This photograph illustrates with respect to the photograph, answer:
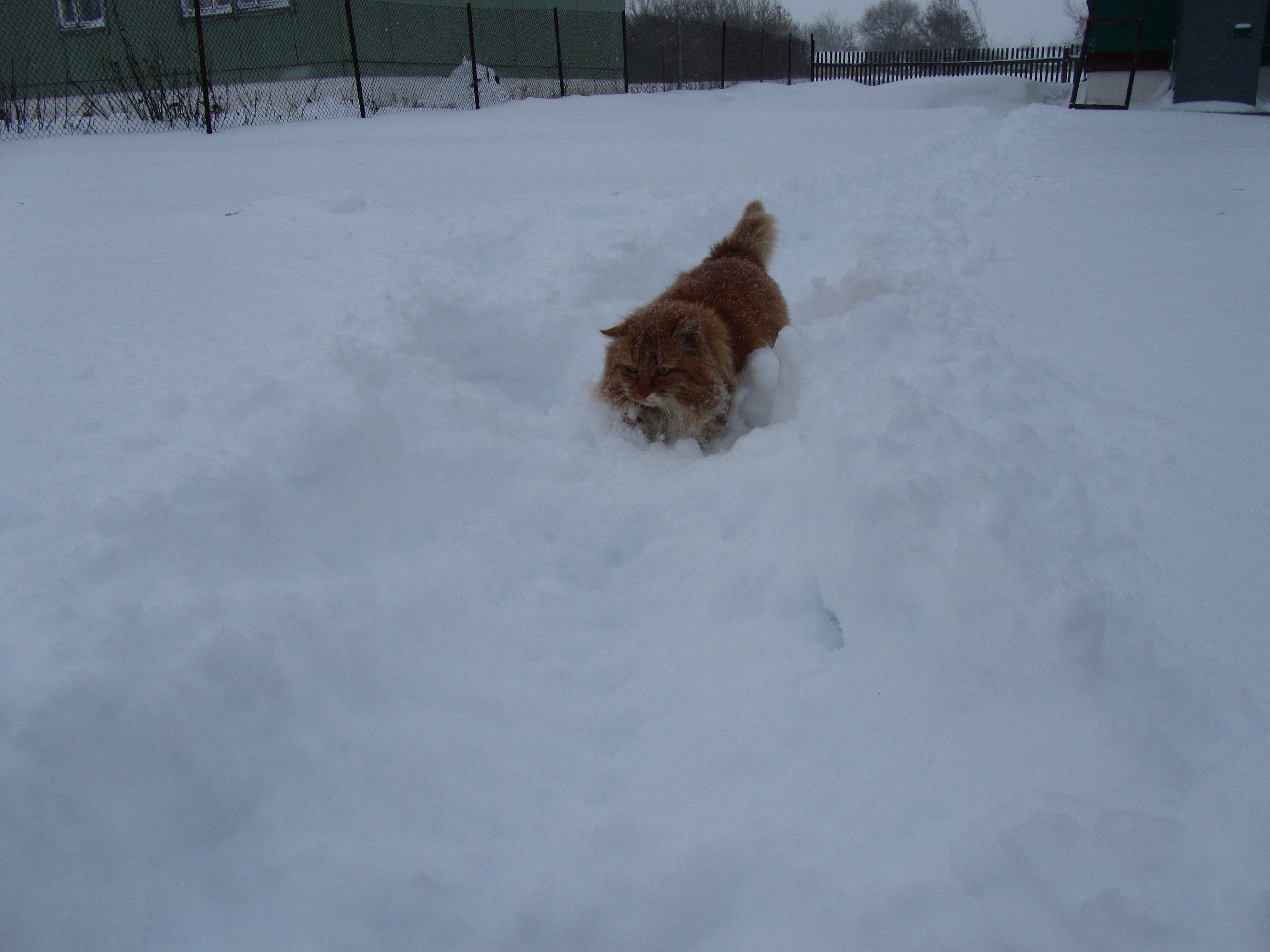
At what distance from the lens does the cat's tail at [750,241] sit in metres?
4.41

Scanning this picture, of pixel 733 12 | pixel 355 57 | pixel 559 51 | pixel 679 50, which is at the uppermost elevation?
pixel 733 12

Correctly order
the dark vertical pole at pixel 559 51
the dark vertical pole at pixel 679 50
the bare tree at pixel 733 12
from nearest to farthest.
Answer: the dark vertical pole at pixel 559 51
the dark vertical pole at pixel 679 50
the bare tree at pixel 733 12

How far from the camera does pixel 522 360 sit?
12.6 ft

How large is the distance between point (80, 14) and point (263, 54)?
13.9ft

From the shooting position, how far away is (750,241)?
14.5ft

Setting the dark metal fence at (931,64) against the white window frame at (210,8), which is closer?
the white window frame at (210,8)

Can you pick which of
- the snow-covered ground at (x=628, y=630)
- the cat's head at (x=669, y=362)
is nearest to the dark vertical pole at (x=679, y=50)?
the cat's head at (x=669, y=362)

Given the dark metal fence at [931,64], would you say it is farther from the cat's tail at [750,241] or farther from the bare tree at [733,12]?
the cat's tail at [750,241]

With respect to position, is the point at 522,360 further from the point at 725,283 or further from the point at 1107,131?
the point at 1107,131

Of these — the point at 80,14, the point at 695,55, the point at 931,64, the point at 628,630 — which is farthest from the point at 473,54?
the point at 931,64

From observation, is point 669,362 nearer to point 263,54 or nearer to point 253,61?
point 263,54

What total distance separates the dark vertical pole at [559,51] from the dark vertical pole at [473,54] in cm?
191

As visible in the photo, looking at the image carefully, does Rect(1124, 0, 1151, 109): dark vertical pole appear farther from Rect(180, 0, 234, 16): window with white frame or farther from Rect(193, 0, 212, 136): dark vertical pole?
Rect(180, 0, 234, 16): window with white frame

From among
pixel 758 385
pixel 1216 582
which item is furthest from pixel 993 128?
pixel 1216 582
